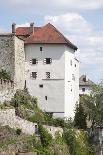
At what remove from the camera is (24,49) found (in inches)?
3428

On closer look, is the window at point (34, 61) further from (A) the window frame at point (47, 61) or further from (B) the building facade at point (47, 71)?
(A) the window frame at point (47, 61)

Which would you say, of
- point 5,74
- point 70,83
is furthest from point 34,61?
point 70,83

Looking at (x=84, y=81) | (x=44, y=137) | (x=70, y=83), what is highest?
(x=84, y=81)

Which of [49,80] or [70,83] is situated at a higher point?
[49,80]

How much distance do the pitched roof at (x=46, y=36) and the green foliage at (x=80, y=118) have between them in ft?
29.4

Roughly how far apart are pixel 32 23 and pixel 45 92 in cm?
1267

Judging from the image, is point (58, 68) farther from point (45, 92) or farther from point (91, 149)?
point (91, 149)

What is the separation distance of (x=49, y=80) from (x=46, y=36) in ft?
20.3

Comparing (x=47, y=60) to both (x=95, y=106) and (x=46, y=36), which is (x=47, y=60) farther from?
(x=95, y=106)

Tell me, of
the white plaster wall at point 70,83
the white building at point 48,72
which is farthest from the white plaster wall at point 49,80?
the white plaster wall at point 70,83

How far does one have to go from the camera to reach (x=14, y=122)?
70750 millimetres

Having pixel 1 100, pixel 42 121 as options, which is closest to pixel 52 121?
pixel 42 121

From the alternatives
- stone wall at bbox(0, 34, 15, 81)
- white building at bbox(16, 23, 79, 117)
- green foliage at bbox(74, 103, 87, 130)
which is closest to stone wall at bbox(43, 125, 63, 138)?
white building at bbox(16, 23, 79, 117)

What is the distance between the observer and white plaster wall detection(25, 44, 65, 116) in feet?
286
